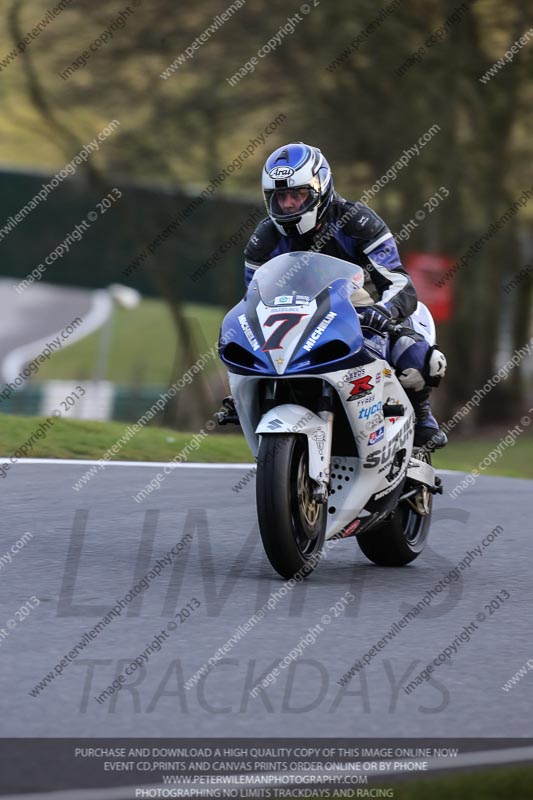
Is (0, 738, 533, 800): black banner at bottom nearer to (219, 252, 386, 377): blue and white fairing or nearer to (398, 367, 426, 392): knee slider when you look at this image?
(219, 252, 386, 377): blue and white fairing

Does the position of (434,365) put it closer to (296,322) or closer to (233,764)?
(296,322)

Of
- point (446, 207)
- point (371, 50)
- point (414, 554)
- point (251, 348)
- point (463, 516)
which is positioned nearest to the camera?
point (251, 348)

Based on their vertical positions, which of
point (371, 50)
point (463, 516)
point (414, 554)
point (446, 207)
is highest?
point (414, 554)

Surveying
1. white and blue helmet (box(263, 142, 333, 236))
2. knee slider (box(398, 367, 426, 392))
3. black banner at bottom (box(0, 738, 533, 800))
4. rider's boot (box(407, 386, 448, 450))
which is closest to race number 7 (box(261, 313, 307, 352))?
white and blue helmet (box(263, 142, 333, 236))

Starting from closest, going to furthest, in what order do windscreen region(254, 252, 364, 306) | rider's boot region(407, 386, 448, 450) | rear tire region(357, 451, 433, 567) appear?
1. windscreen region(254, 252, 364, 306)
2. rear tire region(357, 451, 433, 567)
3. rider's boot region(407, 386, 448, 450)

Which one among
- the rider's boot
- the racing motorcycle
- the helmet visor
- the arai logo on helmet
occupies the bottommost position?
the rider's boot

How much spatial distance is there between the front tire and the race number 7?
420 millimetres

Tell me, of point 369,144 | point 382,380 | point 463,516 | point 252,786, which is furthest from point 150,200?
point 252,786

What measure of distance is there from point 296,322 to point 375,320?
44 centimetres

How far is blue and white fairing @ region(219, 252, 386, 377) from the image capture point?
23.3 ft

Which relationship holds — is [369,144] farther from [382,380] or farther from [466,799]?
[466,799]

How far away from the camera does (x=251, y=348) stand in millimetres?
7164

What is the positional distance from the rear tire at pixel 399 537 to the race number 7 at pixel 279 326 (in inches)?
50.4

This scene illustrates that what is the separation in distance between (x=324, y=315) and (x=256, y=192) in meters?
23.7
